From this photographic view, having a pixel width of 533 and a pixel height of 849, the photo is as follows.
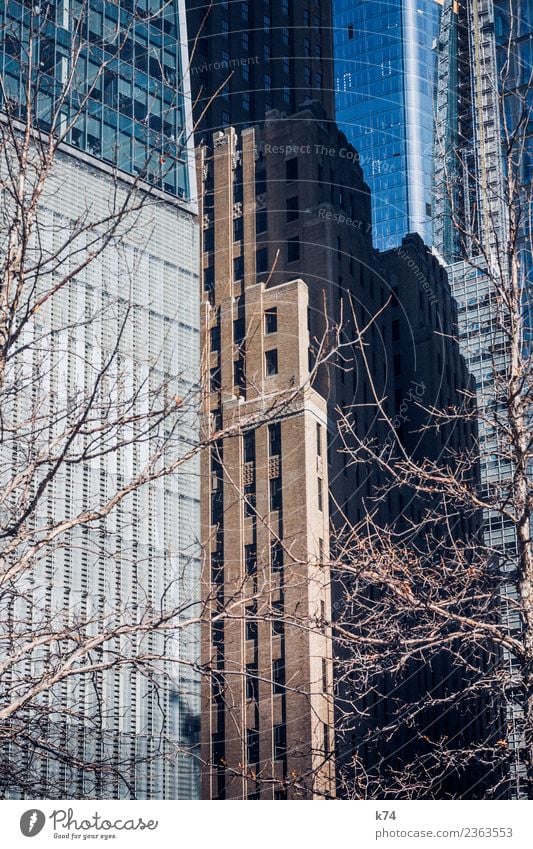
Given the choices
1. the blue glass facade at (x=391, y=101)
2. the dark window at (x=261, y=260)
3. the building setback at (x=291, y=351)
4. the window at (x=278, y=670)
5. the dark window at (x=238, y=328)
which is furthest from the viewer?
the blue glass facade at (x=391, y=101)

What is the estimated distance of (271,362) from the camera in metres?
34.4

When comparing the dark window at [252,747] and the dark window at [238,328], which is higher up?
the dark window at [238,328]

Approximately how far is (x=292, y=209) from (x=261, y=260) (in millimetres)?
2668

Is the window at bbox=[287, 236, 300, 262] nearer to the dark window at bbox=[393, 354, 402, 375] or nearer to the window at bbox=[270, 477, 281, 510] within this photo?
the dark window at bbox=[393, 354, 402, 375]

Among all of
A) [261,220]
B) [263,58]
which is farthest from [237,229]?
[263,58]

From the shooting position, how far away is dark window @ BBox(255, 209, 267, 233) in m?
38.2

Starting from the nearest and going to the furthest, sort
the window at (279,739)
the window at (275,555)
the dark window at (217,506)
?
1. the window at (275,555)
2. the window at (279,739)
3. the dark window at (217,506)

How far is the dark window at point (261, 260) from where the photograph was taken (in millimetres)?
36625

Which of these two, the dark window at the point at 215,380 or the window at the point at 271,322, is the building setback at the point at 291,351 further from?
the dark window at the point at 215,380

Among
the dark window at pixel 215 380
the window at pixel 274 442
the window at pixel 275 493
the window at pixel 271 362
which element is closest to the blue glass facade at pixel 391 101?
the window at pixel 271 362

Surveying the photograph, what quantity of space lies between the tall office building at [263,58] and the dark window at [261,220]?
3.69 metres
